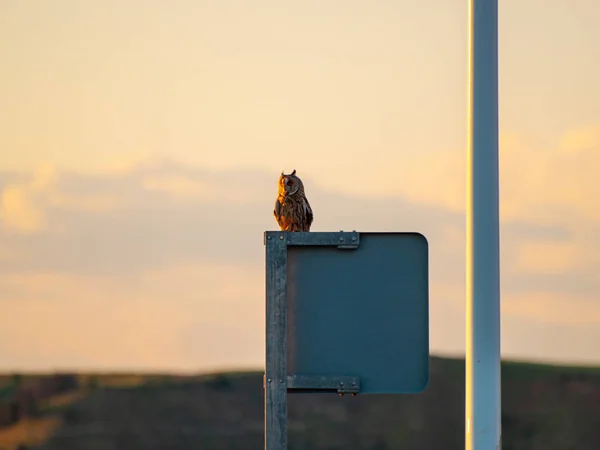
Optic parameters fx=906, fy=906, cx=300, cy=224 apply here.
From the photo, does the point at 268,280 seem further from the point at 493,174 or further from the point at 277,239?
the point at 493,174

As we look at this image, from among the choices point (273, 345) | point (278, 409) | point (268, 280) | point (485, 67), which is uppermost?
point (485, 67)

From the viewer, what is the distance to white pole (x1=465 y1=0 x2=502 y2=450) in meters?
3.75

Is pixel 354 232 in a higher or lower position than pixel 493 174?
lower

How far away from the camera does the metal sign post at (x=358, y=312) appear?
12.3ft

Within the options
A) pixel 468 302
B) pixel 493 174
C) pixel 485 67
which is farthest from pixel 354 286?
pixel 485 67

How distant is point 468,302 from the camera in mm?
3879

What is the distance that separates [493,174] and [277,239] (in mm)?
1000

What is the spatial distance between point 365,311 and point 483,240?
23.3 inches

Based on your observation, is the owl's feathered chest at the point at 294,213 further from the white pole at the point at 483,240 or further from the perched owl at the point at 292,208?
the white pole at the point at 483,240

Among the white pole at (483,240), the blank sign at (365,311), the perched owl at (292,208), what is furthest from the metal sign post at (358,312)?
the perched owl at (292,208)

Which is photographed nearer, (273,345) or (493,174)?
(273,345)

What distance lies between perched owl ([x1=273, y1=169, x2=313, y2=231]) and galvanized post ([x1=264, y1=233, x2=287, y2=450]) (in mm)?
6778

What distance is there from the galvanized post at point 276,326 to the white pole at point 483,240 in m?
0.79

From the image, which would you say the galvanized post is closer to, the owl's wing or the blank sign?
the blank sign
